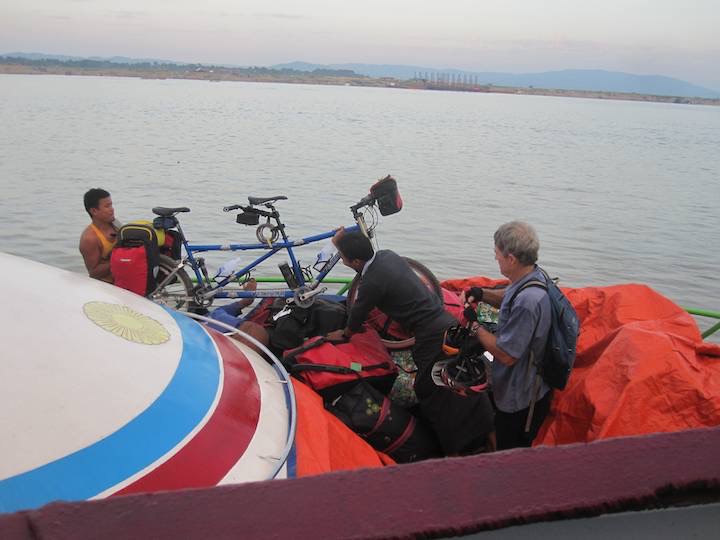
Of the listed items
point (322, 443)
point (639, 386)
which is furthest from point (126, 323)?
point (639, 386)

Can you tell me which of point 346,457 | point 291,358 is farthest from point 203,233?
point 346,457

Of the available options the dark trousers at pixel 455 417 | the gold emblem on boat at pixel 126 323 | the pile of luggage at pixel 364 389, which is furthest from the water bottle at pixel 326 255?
the gold emblem on boat at pixel 126 323

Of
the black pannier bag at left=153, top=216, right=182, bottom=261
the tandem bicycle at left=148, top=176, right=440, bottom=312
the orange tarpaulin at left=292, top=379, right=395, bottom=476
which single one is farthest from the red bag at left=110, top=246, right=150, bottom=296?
the orange tarpaulin at left=292, top=379, right=395, bottom=476

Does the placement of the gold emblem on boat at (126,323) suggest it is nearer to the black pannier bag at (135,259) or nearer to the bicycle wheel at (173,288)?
the black pannier bag at (135,259)

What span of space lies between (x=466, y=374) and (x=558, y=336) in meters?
0.70

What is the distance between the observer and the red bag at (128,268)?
5895mm

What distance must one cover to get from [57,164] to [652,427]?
23795 millimetres

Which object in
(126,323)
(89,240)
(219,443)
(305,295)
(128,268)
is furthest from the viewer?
(305,295)

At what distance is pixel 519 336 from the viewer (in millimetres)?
3633

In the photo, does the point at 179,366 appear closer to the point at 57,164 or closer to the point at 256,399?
the point at 256,399

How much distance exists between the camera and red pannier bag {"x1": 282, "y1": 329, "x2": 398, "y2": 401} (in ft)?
13.9

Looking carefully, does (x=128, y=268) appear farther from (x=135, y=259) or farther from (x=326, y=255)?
(x=326, y=255)

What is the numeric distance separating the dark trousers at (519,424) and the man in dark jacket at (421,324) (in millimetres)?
120

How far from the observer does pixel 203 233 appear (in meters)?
15.3
